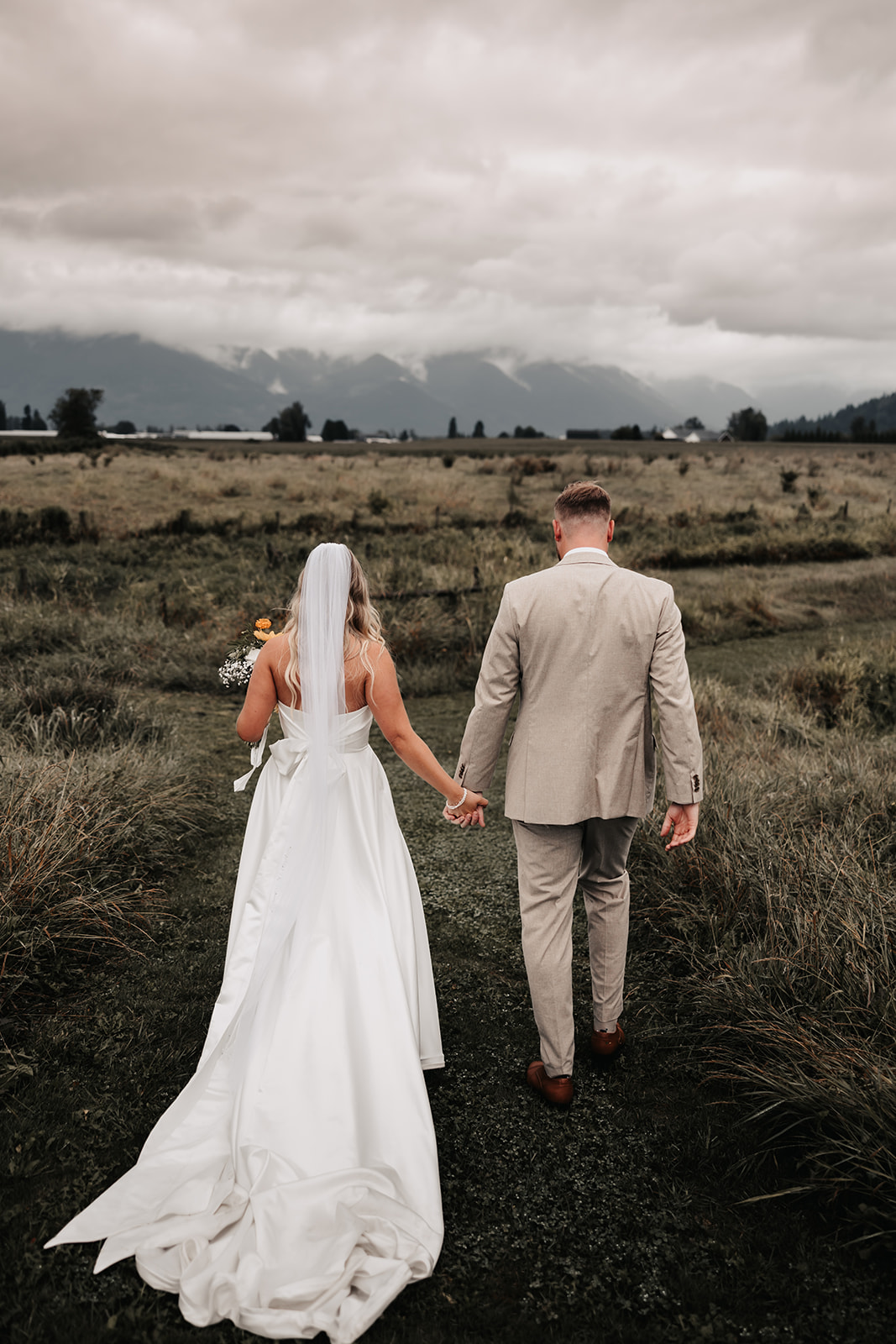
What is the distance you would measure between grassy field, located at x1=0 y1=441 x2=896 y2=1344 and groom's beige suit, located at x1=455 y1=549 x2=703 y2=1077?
571 mm

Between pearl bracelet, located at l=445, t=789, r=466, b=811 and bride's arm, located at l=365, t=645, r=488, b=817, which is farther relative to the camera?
pearl bracelet, located at l=445, t=789, r=466, b=811

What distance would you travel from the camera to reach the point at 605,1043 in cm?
340

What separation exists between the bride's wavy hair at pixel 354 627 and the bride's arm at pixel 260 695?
0.25ft

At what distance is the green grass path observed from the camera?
2.27m

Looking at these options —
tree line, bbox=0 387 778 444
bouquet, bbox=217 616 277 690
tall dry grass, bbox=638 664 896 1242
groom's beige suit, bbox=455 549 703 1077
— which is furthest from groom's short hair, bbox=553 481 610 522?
tree line, bbox=0 387 778 444

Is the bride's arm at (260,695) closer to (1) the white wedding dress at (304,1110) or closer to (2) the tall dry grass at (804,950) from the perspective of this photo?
(1) the white wedding dress at (304,1110)

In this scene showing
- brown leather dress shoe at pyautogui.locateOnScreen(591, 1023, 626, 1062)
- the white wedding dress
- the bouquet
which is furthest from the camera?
the bouquet

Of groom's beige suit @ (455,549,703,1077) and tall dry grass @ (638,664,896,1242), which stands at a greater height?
groom's beige suit @ (455,549,703,1077)

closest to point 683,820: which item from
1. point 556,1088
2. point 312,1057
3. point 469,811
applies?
point 469,811

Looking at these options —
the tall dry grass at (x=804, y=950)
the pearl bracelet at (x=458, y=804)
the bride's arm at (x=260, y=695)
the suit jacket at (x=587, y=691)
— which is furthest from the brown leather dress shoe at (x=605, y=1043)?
the bride's arm at (x=260, y=695)

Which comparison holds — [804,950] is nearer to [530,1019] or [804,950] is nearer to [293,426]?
[530,1019]

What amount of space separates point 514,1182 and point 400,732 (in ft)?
5.50

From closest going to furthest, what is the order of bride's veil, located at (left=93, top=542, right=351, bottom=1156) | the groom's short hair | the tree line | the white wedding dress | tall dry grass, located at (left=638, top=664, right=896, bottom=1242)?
1. the white wedding dress
2. tall dry grass, located at (left=638, top=664, right=896, bottom=1242)
3. bride's veil, located at (left=93, top=542, right=351, bottom=1156)
4. the groom's short hair
5. the tree line

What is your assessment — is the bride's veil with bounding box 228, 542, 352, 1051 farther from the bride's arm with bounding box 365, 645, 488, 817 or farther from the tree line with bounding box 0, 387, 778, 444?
the tree line with bounding box 0, 387, 778, 444
